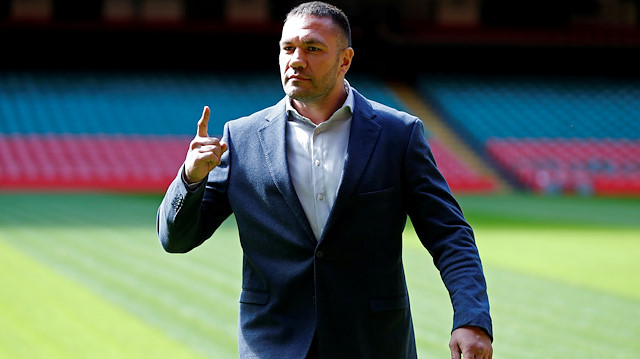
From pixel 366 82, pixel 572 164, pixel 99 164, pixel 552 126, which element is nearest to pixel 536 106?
pixel 552 126

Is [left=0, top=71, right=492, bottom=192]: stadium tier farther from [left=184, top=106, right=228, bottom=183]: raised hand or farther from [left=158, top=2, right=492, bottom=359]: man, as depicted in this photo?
[left=184, top=106, right=228, bottom=183]: raised hand

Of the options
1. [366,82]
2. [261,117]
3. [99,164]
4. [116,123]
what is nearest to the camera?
[261,117]

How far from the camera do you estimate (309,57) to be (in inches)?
104

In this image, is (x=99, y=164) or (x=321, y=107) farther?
(x=99, y=164)

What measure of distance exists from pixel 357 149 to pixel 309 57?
303mm

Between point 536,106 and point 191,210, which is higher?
point 191,210

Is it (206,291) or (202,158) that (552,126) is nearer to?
(206,291)

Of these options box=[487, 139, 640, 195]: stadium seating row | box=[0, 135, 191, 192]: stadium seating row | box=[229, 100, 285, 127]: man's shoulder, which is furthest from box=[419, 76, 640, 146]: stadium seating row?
box=[229, 100, 285, 127]: man's shoulder

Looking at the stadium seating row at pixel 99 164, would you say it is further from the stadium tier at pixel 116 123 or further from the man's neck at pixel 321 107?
the man's neck at pixel 321 107

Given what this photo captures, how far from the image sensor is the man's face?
2.62 meters

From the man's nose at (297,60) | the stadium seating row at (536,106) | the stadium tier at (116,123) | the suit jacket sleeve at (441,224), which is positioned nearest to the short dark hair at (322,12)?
the man's nose at (297,60)

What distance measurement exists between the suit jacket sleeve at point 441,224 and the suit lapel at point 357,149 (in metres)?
0.12

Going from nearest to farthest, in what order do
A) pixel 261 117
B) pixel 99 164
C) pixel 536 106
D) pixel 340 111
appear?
pixel 340 111 → pixel 261 117 → pixel 99 164 → pixel 536 106

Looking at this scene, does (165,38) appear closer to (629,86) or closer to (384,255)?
(629,86)
